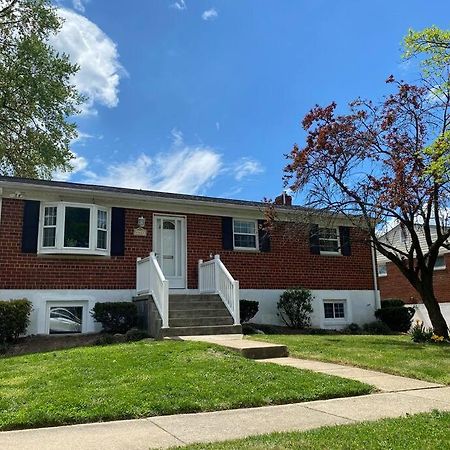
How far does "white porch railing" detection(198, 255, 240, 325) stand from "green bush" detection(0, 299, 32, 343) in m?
5.07

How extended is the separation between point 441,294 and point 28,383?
23.9 meters

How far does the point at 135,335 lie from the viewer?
11883 mm

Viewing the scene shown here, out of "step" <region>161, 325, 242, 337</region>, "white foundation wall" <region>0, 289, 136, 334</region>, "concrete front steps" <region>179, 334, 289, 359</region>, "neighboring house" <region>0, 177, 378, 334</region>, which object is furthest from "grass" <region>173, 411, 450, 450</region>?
"white foundation wall" <region>0, 289, 136, 334</region>

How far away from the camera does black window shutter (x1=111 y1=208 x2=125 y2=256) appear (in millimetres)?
14094

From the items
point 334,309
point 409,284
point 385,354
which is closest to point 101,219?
point 385,354

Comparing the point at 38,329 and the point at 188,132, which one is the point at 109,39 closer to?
the point at 188,132

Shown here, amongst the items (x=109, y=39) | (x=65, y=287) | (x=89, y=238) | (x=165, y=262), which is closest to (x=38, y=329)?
(x=65, y=287)

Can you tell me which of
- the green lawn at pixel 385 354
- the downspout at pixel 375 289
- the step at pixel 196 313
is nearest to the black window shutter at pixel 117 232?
the step at pixel 196 313

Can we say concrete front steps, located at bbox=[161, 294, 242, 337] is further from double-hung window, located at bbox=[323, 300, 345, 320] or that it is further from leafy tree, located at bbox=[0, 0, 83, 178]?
leafy tree, located at bbox=[0, 0, 83, 178]

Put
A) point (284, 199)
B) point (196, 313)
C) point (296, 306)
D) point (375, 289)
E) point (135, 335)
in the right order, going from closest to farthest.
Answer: point (135, 335), point (196, 313), point (296, 306), point (375, 289), point (284, 199)

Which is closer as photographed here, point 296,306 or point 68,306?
point 68,306

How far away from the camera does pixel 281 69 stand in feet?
46.8

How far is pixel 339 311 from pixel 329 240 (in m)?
2.55

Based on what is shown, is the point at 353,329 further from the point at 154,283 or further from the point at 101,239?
the point at 101,239
